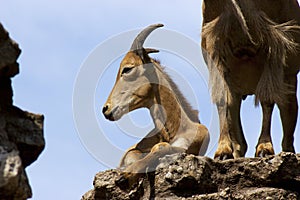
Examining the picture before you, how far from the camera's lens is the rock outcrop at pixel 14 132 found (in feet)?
12.3

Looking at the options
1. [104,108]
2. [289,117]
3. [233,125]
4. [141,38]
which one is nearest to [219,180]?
[233,125]

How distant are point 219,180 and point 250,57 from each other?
7.49ft

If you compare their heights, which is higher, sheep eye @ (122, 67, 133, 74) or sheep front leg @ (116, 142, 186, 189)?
sheep eye @ (122, 67, 133, 74)

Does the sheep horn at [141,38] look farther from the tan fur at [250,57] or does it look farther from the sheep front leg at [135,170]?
the sheep front leg at [135,170]

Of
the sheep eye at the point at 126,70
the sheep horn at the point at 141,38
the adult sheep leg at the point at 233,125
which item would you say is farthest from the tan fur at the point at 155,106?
the adult sheep leg at the point at 233,125

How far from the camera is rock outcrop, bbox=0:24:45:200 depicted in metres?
3.76

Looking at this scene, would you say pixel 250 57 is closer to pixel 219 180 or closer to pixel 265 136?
pixel 265 136

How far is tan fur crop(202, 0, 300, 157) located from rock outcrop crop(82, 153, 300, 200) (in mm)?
1306

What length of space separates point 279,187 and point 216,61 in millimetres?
2326

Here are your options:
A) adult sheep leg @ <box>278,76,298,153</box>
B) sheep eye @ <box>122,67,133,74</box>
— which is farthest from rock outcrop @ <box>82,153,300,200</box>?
sheep eye @ <box>122,67,133,74</box>

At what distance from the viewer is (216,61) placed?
31.1 feet

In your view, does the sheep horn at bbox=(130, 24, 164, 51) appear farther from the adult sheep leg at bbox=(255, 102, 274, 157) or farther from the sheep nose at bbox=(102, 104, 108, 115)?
the adult sheep leg at bbox=(255, 102, 274, 157)

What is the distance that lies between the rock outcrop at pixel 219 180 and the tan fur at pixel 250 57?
4.28 feet

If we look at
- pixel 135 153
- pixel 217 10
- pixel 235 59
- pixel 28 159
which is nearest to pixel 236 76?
pixel 235 59
